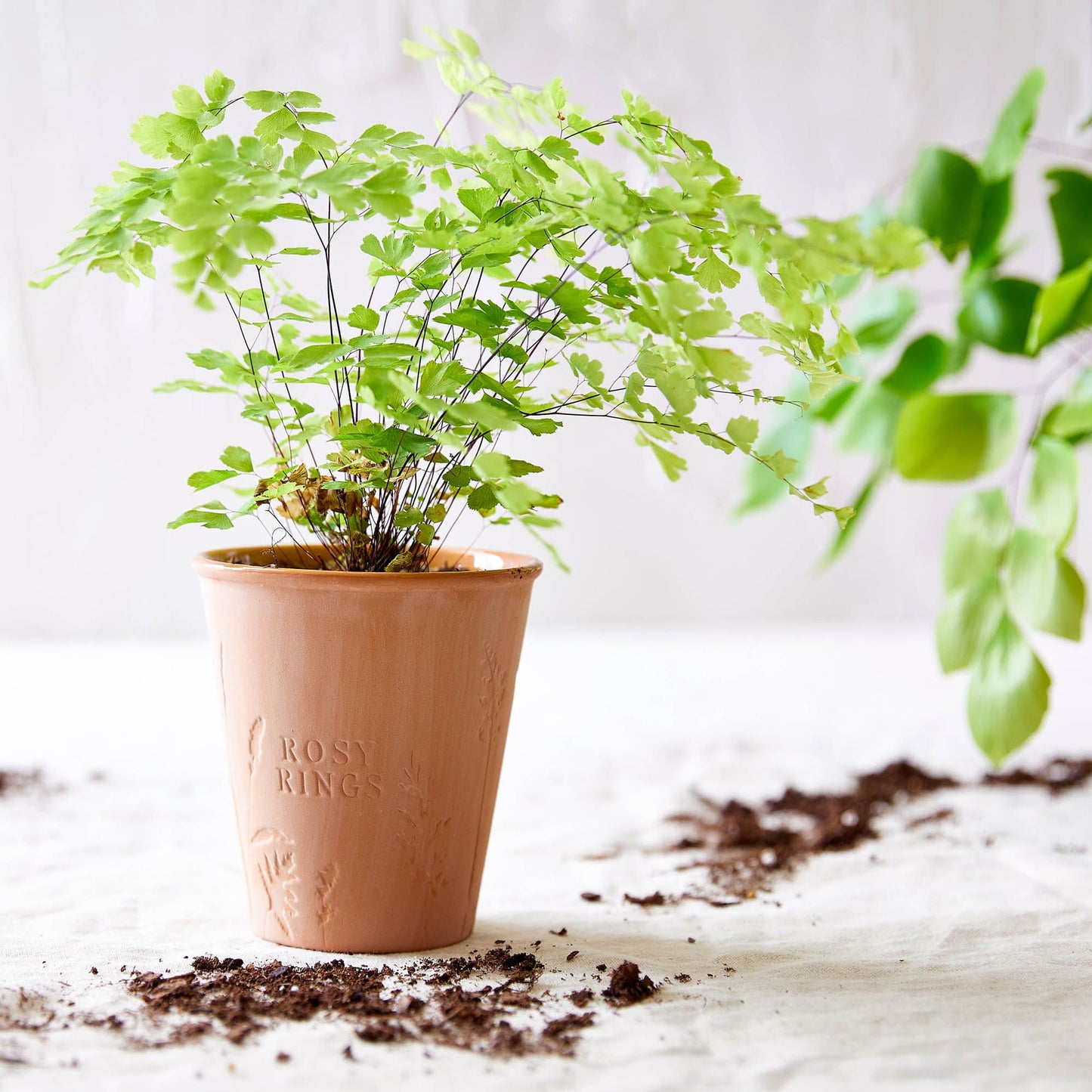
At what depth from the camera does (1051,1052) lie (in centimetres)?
66

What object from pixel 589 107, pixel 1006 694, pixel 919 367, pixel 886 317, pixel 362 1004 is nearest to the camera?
pixel 362 1004

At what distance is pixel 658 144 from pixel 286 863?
54 centimetres

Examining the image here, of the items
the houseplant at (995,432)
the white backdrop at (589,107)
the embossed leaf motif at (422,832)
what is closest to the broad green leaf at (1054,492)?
the houseplant at (995,432)

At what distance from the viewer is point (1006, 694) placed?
2.96 feet

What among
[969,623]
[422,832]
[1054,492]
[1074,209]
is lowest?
[422,832]

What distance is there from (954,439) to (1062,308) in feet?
0.53

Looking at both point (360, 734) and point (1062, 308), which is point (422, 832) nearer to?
point (360, 734)

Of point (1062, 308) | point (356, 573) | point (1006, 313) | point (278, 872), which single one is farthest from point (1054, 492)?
point (278, 872)

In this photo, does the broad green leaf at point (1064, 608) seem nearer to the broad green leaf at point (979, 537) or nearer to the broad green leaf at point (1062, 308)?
the broad green leaf at point (979, 537)

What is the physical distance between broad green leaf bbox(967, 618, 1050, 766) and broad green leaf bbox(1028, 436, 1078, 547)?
0.09m

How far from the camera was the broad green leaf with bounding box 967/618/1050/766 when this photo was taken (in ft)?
2.92

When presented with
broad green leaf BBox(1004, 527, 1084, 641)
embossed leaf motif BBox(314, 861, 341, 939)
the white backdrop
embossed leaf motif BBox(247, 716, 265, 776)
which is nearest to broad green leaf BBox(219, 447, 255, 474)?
embossed leaf motif BBox(247, 716, 265, 776)

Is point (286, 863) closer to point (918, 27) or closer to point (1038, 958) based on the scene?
point (1038, 958)

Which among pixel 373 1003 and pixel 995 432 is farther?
pixel 995 432
